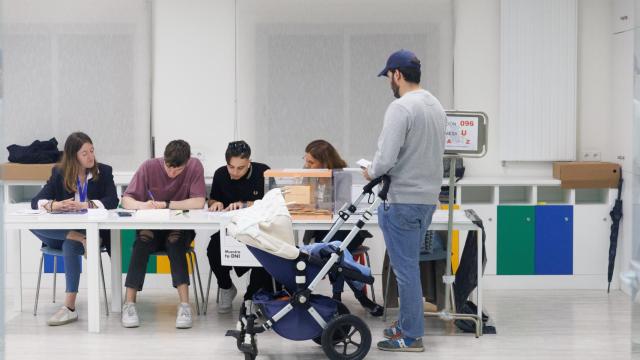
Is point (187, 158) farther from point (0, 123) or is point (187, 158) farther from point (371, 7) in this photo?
point (0, 123)

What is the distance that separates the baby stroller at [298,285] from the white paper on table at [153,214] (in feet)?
2.90

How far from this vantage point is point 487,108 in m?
7.23

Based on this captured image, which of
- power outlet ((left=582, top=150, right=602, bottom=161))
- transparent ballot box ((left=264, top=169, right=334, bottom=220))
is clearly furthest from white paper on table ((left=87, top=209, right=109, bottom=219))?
power outlet ((left=582, top=150, right=602, bottom=161))

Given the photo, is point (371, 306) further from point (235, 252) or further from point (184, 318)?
point (184, 318)

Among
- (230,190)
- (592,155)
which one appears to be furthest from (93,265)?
(592,155)

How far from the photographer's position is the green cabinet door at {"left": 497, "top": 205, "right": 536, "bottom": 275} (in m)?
7.00

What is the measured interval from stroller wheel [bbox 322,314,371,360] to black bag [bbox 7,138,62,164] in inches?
122

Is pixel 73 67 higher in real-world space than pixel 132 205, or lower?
higher

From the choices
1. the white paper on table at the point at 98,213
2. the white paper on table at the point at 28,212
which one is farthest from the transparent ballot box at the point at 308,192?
the white paper on table at the point at 28,212

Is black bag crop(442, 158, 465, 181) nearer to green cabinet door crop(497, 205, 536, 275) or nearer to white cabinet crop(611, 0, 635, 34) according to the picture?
green cabinet door crop(497, 205, 536, 275)

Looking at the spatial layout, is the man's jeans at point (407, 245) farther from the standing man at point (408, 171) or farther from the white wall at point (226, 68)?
the white wall at point (226, 68)

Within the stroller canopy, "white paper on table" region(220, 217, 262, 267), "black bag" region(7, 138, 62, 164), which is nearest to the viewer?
the stroller canopy

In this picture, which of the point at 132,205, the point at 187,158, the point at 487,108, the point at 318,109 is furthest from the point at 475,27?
the point at 132,205

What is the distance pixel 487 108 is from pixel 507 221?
3.03 ft
